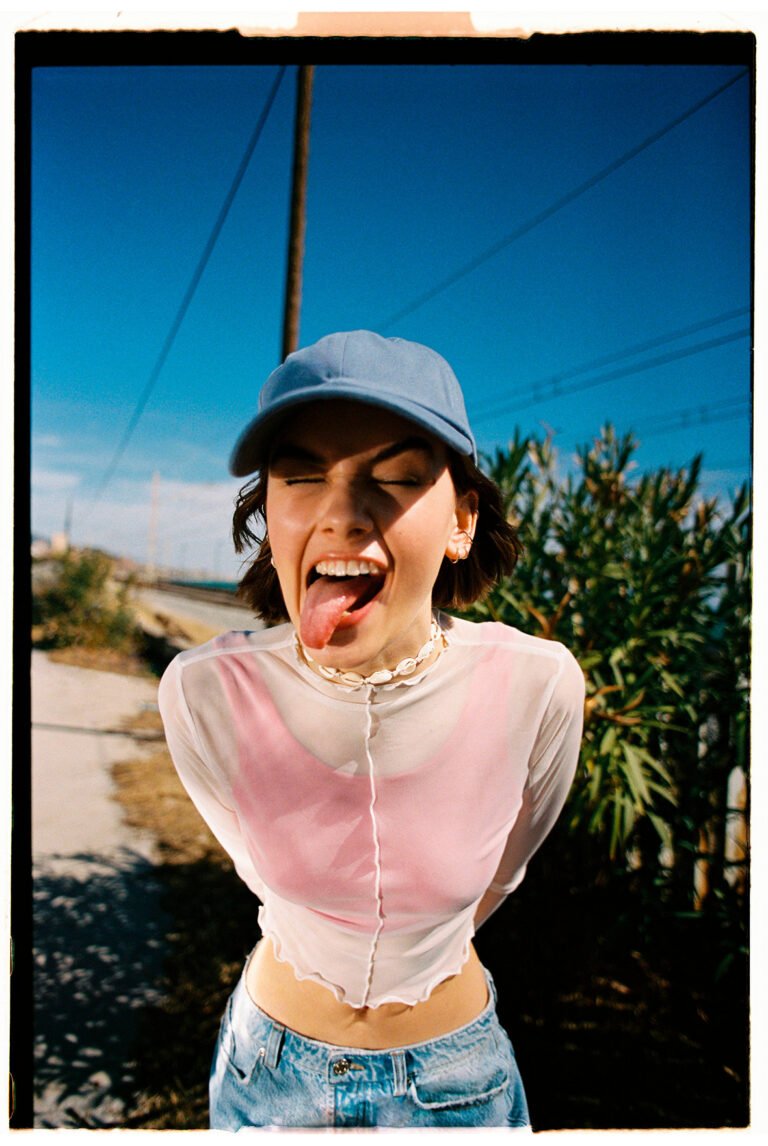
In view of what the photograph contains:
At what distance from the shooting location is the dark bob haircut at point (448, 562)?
0.91 meters

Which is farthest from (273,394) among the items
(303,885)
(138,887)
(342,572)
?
(138,887)

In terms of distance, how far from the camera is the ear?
83 centimetres

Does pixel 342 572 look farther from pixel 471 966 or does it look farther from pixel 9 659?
pixel 471 966

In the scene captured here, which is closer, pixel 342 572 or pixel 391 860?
pixel 342 572

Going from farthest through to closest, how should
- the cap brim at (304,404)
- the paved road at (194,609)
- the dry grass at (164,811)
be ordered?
the dry grass at (164,811)
the paved road at (194,609)
the cap brim at (304,404)

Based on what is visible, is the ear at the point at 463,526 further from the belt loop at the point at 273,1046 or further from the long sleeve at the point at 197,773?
the belt loop at the point at 273,1046

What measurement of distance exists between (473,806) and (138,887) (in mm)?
2750

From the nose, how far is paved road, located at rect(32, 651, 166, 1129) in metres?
1.06

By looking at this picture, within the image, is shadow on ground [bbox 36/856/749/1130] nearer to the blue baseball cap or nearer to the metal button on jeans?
the metal button on jeans

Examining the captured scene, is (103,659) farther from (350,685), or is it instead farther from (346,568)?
(346,568)

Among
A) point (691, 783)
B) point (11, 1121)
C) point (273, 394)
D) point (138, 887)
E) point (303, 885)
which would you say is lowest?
point (138, 887)

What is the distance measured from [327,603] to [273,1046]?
24.7 inches

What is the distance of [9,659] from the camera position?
0.85 metres

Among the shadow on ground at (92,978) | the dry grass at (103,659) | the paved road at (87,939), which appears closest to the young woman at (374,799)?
the paved road at (87,939)
